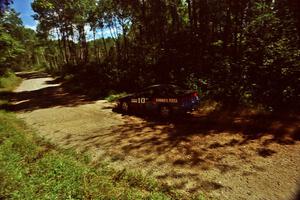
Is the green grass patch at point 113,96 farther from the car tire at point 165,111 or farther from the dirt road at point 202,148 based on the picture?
the car tire at point 165,111

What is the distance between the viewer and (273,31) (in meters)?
14.5

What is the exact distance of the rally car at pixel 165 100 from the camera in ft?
38.3

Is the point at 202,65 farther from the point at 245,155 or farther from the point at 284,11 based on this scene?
the point at 245,155

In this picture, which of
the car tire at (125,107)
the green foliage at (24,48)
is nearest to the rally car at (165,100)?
the car tire at (125,107)

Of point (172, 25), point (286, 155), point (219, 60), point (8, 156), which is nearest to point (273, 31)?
point (219, 60)

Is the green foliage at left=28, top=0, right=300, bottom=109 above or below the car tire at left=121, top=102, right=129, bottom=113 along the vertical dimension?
above

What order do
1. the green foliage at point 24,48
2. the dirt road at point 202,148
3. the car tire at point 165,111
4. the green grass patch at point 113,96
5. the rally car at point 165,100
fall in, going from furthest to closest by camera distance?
the green foliage at point 24,48, the green grass patch at point 113,96, the car tire at point 165,111, the rally car at point 165,100, the dirt road at point 202,148

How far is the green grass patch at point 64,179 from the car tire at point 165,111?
489 centimetres

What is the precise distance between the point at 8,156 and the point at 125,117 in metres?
6.10

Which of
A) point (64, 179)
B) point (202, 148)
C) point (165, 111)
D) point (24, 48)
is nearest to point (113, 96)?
point (165, 111)

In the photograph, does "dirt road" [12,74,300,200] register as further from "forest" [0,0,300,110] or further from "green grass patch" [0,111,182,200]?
"forest" [0,0,300,110]

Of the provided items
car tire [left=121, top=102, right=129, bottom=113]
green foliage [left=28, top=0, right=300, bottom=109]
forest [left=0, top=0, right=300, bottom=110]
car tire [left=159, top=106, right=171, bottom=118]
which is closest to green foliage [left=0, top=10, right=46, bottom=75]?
forest [left=0, top=0, right=300, bottom=110]

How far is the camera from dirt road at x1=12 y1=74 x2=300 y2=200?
20.6 ft

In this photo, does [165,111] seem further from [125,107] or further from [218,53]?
[218,53]
